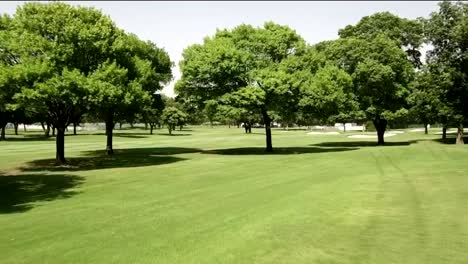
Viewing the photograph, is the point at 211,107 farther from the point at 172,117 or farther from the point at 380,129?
the point at 172,117

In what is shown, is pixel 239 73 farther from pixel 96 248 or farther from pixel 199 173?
pixel 96 248

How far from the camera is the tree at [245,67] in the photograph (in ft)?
138

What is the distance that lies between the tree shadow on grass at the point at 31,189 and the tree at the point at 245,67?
725 inches

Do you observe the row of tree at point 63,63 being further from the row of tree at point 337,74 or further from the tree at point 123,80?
the row of tree at point 337,74

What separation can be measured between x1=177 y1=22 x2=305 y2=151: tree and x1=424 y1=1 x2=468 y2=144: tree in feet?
63.8

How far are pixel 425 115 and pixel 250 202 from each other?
47.8 meters

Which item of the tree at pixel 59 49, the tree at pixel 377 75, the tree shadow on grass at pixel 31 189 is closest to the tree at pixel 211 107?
the tree at pixel 59 49

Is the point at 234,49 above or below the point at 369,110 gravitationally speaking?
above

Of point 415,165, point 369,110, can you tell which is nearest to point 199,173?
point 415,165

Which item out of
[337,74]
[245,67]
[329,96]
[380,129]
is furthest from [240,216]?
[380,129]

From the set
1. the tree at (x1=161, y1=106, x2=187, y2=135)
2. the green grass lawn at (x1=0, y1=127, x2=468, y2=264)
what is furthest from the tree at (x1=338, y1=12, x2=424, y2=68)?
the tree at (x1=161, y1=106, x2=187, y2=135)

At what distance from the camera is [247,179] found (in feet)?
83.6

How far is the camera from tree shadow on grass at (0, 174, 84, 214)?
19.2 metres

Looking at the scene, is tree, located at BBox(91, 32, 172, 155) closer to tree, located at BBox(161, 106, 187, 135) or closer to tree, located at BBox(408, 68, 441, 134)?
tree, located at BBox(408, 68, 441, 134)
